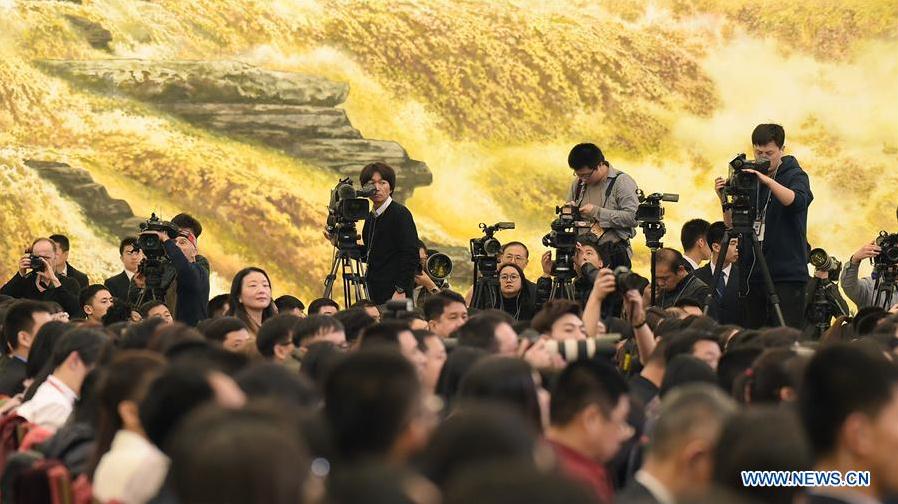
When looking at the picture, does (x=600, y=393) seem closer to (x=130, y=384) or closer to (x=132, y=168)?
(x=130, y=384)

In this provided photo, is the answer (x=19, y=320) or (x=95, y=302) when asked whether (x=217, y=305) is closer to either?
(x=95, y=302)

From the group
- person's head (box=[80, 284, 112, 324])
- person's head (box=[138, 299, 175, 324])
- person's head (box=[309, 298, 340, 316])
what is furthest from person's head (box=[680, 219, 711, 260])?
person's head (box=[80, 284, 112, 324])

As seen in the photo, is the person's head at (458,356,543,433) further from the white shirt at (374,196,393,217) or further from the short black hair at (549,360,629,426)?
the white shirt at (374,196,393,217)

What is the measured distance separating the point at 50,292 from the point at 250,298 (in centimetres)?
301

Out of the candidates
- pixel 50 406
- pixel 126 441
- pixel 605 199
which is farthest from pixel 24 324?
pixel 605 199

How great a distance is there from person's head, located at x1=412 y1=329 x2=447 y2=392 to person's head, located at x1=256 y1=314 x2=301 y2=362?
0.82 meters

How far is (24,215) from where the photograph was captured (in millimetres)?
15148

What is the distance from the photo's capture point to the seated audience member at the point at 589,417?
4332 millimetres

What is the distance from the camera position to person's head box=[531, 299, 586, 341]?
654 centimetres

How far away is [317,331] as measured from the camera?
6.53 metres

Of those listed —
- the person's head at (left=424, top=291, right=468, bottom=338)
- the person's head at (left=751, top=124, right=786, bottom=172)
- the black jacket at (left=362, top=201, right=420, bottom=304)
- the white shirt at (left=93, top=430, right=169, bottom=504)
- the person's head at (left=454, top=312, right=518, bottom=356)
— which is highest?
the person's head at (left=751, top=124, right=786, bottom=172)

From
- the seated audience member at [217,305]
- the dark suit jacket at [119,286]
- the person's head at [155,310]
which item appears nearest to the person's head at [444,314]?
the person's head at [155,310]

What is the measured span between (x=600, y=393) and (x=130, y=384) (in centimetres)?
132

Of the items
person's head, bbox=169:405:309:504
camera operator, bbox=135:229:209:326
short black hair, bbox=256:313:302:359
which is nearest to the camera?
person's head, bbox=169:405:309:504
